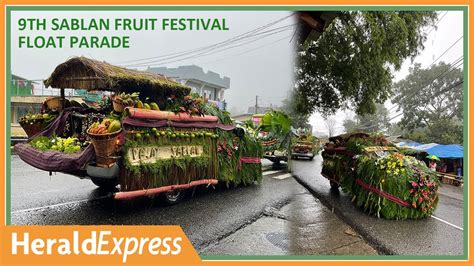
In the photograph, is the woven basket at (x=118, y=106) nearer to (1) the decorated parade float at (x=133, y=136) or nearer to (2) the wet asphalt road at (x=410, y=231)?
(1) the decorated parade float at (x=133, y=136)

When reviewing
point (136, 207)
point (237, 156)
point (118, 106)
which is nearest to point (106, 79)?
point (118, 106)

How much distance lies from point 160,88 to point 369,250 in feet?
15.6

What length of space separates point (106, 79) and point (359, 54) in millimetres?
8405

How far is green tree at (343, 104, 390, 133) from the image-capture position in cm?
5069

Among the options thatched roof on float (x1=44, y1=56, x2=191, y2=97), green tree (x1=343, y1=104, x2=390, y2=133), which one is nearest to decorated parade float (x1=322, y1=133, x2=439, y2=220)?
thatched roof on float (x1=44, y1=56, x2=191, y2=97)

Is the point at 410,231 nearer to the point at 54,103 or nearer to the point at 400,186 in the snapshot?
the point at 400,186

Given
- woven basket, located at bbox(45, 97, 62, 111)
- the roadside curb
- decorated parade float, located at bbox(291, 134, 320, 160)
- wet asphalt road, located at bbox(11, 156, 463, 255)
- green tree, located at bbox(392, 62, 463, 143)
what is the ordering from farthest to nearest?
green tree, located at bbox(392, 62, 463, 143), decorated parade float, located at bbox(291, 134, 320, 160), woven basket, located at bbox(45, 97, 62, 111), wet asphalt road, located at bbox(11, 156, 463, 255), the roadside curb

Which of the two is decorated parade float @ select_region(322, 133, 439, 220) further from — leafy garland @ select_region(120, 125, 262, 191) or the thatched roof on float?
the thatched roof on float

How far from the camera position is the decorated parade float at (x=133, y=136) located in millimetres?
5137

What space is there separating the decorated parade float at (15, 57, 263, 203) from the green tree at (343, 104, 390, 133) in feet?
134

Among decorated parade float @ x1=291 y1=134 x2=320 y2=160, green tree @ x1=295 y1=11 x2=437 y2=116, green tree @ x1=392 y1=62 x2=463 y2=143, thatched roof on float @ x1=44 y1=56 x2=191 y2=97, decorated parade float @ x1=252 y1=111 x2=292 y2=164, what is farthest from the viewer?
green tree @ x1=392 y1=62 x2=463 y2=143

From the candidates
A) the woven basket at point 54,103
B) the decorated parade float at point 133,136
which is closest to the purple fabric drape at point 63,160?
the decorated parade float at point 133,136

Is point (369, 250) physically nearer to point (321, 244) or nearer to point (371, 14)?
point (321, 244)

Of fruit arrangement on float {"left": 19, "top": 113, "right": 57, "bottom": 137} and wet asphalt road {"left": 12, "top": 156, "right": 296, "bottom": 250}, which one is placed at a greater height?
fruit arrangement on float {"left": 19, "top": 113, "right": 57, "bottom": 137}
